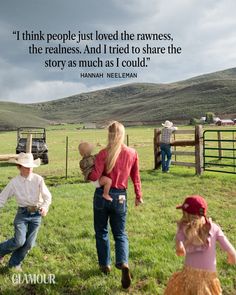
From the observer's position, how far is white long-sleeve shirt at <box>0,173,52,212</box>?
551 centimetres

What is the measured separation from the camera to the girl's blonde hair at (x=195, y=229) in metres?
3.76

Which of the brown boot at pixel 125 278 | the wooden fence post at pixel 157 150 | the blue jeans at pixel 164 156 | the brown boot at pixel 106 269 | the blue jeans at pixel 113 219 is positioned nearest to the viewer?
the brown boot at pixel 125 278

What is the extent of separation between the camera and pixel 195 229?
3764mm

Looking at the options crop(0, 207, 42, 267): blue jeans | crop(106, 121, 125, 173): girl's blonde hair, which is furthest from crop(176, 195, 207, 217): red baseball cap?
crop(0, 207, 42, 267): blue jeans

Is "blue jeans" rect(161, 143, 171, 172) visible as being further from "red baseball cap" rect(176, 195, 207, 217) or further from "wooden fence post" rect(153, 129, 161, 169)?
"red baseball cap" rect(176, 195, 207, 217)

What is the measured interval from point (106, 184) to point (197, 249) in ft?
4.99

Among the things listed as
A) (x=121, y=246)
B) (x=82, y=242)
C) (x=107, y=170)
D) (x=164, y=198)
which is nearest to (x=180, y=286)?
(x=121, y=246)

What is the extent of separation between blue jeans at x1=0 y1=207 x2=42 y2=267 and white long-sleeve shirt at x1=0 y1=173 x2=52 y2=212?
0.14m

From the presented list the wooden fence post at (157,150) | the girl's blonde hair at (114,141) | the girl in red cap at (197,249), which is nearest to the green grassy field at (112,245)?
the girl in red cap at (197,249)

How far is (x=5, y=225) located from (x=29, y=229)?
2812 mm

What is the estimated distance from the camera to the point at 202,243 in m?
3.82

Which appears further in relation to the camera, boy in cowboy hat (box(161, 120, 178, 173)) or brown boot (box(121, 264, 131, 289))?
boy in cowboy hat (box(161, 120, 178, 173))

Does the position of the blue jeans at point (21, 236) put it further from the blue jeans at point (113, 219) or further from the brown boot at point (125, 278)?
the brown boot at point (125, 278)

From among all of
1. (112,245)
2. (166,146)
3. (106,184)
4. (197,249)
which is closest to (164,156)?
(166,146)
